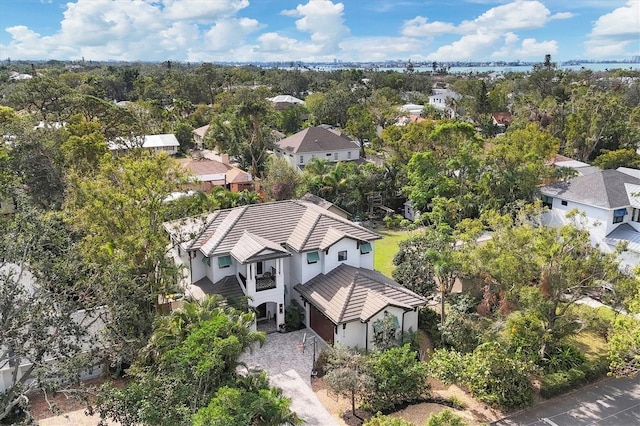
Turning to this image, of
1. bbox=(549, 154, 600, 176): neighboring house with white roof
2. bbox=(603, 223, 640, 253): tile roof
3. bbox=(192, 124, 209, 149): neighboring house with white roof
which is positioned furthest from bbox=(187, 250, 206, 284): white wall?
bbox=(192, 124, 209, 149): neighboring house with white roof

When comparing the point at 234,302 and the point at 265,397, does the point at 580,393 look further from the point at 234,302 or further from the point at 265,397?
the point at 234,302

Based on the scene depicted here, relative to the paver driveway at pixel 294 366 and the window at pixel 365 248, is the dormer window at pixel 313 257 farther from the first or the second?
the paver driveway at pixel 294 366

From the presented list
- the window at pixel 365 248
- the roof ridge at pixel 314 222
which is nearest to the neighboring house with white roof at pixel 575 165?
the window at pixel 365 248

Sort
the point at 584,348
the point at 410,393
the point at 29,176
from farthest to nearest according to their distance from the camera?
the point at 29,176, the point at 584,348, the point at 410,393

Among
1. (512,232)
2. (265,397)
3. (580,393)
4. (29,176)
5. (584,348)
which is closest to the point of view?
(265,397)

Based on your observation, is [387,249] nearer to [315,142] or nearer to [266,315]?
[266,315]

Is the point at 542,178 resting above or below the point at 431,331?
above

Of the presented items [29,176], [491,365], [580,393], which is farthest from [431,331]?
[29,176]

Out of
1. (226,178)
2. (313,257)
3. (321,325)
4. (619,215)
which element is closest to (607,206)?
(619,215)

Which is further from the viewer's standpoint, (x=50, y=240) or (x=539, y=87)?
(x=539, y=87)
